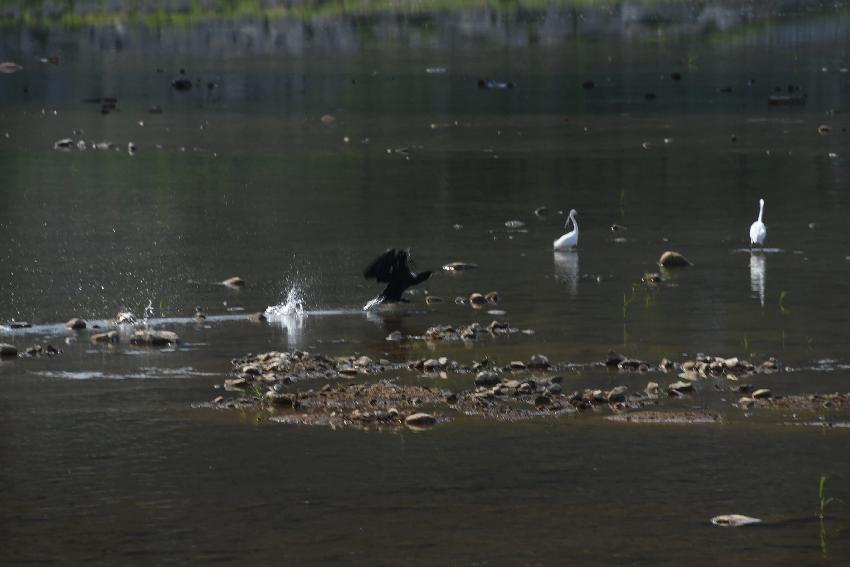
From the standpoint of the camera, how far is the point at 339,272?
23078 mm

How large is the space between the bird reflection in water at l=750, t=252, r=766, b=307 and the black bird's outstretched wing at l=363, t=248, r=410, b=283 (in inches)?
148

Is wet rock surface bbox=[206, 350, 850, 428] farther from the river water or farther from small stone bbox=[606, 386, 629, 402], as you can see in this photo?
the river water

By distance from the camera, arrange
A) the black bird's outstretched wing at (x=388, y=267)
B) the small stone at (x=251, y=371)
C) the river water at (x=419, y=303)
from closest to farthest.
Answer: the river water at (x=419, y=303) → the small stone at (x=251, y=371) → the black bird's outstretched wing at (x=388, y=267)

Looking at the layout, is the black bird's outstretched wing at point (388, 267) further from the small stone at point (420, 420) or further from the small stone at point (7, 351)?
the small stone at point (420, 420)

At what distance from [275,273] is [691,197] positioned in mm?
9760

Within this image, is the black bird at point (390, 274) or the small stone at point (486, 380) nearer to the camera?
the small stone at point (486, 380)

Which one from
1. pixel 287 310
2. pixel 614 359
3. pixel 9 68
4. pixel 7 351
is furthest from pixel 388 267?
pixel 9 68

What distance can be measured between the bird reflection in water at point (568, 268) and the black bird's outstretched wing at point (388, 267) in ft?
6.59

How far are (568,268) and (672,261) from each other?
4.01 feet

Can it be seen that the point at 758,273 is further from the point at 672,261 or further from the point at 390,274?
the point at 390,274

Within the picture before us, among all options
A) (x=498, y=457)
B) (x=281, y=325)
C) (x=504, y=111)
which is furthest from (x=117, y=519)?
(x=504, y=111)

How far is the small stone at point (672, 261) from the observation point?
23.1 m

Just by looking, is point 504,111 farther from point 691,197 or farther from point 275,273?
point 275,273

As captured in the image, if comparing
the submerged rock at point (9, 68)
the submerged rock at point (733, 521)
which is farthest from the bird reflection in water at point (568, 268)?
the submerged rock at point (9, 68)
